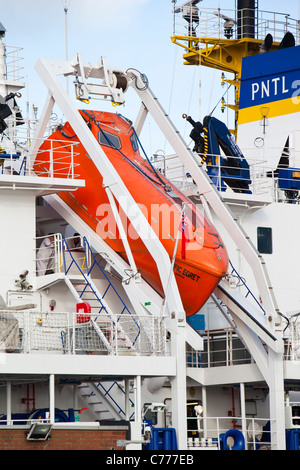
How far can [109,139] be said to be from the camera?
96.6 feet

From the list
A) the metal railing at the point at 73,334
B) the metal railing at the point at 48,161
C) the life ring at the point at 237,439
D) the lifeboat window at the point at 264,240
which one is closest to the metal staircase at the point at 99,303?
the metal railing at the point at 73,334

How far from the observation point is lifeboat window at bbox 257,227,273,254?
31.6 m

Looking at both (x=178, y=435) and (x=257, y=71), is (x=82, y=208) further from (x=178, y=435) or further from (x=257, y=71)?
(x=257, y=71)

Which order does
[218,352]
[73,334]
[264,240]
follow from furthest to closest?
1. [264,240]
2. [218,352]
3. [73,334]

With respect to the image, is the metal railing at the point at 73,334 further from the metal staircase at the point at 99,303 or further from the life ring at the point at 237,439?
the life ring at the point at 237,439

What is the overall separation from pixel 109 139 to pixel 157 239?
3.77m

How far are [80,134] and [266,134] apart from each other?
9.41 m

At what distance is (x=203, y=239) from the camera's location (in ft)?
91.1

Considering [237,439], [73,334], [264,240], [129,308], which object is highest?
[264,240]

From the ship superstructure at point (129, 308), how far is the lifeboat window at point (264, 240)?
0.10 ft

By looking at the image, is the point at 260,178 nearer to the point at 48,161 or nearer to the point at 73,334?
the point at 48,161

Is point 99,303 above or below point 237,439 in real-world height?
above

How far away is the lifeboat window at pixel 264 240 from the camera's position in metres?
31.6

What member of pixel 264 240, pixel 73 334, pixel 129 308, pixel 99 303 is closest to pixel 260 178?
pixel 264 240
